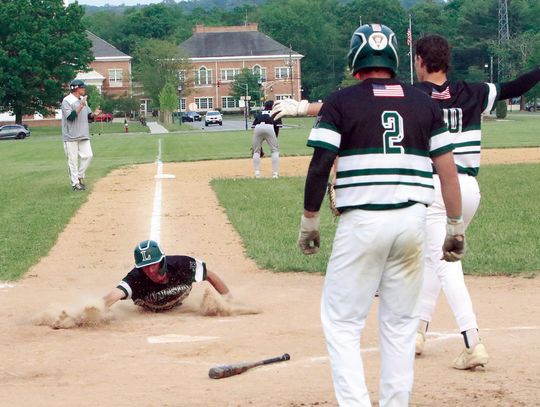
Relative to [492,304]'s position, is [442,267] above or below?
above

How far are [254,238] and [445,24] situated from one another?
117 metres

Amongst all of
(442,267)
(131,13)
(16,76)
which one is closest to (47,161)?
(442,267)

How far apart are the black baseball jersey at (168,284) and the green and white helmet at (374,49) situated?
3.87 m

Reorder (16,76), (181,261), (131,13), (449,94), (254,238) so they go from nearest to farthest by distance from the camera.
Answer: (449,94) < (181,261) < (254,238) < (16,76) < (131,13)

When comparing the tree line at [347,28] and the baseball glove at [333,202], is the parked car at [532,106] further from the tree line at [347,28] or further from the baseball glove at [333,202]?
the baseball glove at [333,202]

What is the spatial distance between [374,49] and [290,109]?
A: 34.3 inches

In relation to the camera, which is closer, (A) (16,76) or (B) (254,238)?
(B) (254,238)

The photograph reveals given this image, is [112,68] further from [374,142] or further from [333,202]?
[374,142]

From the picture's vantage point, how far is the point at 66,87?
313 feet

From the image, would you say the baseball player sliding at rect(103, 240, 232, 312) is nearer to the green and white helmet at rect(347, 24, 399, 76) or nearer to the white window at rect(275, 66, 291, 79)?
the green and white helmet at rect(347, 24, 399, 76)

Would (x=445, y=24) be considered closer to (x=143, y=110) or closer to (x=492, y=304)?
(x=143, y=110)

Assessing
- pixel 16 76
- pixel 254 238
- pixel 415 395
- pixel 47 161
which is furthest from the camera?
pixel 16 76

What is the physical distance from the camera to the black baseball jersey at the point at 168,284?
28.1ft

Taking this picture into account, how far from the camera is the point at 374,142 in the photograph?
5.03m
